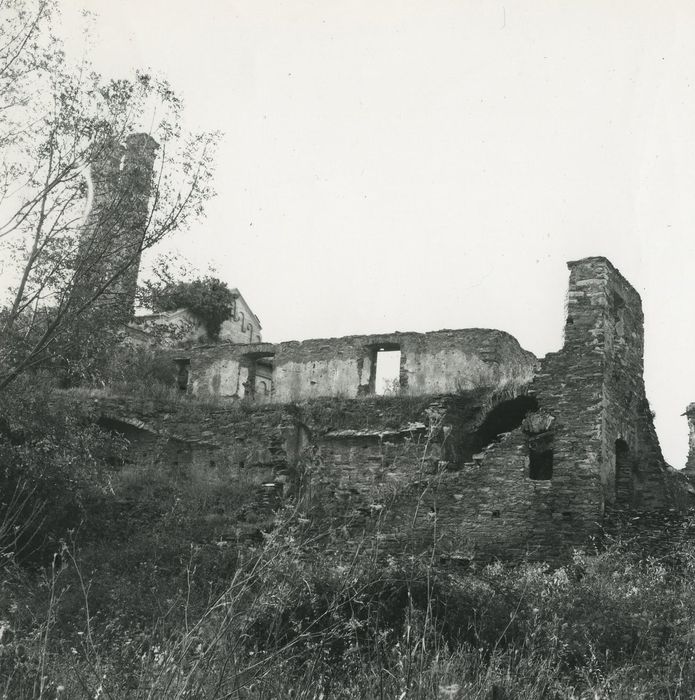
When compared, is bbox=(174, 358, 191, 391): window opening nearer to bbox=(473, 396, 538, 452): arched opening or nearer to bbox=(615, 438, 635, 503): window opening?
bbox=(473, 396, 538, 452): arched opening

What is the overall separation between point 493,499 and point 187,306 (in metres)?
18.8

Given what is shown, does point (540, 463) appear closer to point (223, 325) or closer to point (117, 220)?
point (117, 220)

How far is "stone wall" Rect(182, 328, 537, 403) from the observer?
22.6 m

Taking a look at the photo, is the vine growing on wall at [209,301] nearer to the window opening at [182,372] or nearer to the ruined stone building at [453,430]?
the window opening at [182,372]

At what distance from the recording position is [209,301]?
32.2 m

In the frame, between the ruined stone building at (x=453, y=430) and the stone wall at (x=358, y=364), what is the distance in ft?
0.14

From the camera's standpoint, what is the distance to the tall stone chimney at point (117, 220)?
14750mm

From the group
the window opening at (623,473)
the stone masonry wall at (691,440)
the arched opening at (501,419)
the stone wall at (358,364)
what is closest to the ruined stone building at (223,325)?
the stone wall at (358,364)

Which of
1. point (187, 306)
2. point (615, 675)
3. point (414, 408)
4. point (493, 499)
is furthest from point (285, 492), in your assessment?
point (187, 306)

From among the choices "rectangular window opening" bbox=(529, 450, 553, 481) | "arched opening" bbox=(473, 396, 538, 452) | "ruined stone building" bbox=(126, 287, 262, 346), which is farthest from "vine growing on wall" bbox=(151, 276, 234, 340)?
"rectangular window opening" bbox=(529, 450, 553, 481)

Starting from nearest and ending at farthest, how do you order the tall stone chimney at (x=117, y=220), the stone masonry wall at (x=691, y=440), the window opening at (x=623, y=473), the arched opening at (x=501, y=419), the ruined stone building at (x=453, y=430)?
the tall stone chimney at (x=117, y=220)
the ruined stone building at (x=453, y=430)
the window opening at (x=623, y=473)
the arched opening at (x=501, y=419)
the stone masonry wall at (x=691, y=440)

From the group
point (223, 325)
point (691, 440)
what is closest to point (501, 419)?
point (691, 440)

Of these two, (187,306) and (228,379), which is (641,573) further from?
(187,306)

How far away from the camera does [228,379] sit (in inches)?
1013
